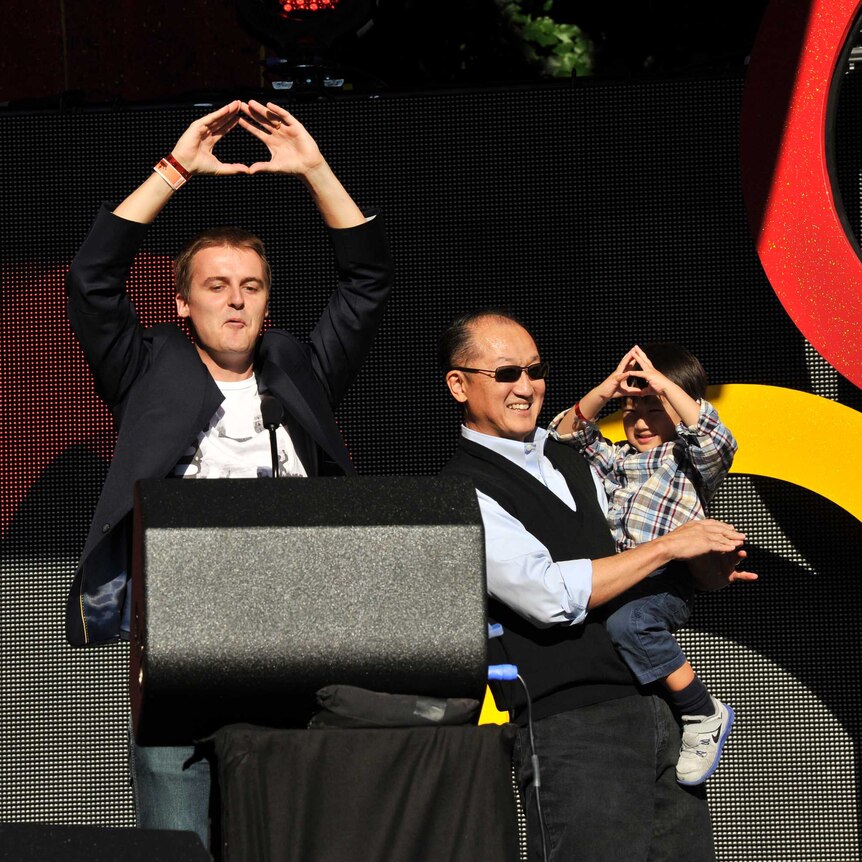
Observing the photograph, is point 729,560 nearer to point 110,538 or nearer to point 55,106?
→ point 110,538

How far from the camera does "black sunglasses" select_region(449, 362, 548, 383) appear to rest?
3184 mm

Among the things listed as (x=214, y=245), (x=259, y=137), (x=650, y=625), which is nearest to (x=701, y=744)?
(x=650, y=625)

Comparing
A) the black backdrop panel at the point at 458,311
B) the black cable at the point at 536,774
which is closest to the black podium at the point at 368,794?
the black cable at the point at 536,774

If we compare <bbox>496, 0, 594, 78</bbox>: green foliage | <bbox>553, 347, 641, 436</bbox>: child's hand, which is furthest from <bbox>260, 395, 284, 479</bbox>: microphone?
<bbox>496, 0, 594, 78</bbox>: green foliage

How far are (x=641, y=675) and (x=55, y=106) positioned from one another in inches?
89.8

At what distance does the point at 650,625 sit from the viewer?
10.4 ft

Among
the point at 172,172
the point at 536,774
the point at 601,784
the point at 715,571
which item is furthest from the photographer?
the point at 715,571

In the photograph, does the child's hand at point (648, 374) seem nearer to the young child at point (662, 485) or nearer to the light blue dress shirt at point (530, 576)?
the young child at point (662, 485)

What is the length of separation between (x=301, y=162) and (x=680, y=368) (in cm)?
103

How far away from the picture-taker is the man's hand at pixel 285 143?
122 inches

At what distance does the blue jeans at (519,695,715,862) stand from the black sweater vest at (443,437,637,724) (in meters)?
0.04

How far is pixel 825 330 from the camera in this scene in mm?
3818

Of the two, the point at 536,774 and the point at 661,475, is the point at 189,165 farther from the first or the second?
the point at 536,774

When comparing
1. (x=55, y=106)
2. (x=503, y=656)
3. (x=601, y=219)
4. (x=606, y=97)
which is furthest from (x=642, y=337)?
(x=55, y=106)
